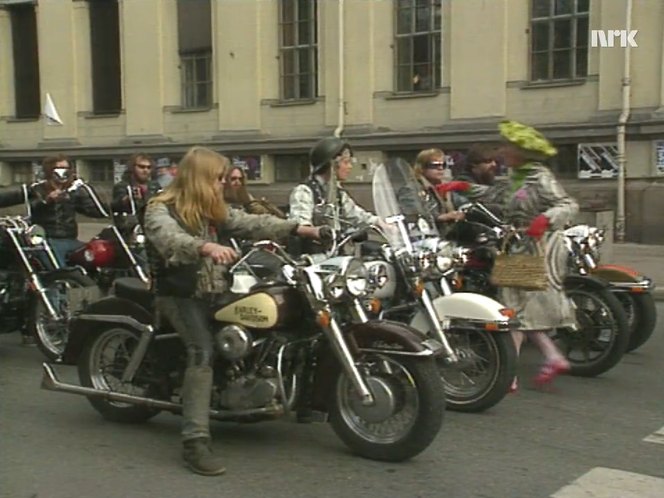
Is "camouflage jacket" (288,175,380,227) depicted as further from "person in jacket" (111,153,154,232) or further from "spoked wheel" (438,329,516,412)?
"person in jacket" (111,153,154,232)

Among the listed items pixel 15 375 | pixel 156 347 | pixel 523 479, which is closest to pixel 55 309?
pixel 15 375

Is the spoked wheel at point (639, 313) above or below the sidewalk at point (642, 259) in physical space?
above

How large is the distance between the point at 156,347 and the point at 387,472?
4.83 ft

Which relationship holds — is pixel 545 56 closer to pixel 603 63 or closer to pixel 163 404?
pixel 603 63

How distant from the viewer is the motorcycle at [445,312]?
5.67 m

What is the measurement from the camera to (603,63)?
1617cm

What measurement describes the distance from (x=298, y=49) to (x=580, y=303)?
1414 cm

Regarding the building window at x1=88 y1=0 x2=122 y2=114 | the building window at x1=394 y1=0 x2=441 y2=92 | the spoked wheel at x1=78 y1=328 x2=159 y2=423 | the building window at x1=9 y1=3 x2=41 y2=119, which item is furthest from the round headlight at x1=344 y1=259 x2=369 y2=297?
the building window at x1=9 y1=3 x2=41 y2=119

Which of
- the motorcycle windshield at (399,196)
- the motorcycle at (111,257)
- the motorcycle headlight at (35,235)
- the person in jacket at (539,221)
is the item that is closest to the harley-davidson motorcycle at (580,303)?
the person in jacket at (539,221)

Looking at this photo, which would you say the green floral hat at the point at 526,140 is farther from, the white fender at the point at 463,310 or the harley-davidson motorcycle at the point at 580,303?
the white fender at the point at 463,310

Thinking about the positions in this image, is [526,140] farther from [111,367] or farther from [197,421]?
[111,367]

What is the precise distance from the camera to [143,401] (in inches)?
205

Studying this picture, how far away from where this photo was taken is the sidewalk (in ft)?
37.2

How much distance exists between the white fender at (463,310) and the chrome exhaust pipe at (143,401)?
130 centimetres
